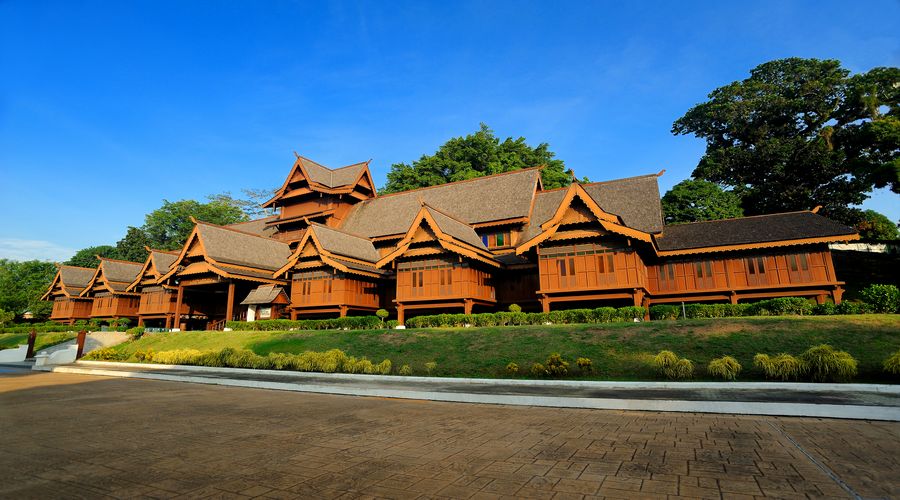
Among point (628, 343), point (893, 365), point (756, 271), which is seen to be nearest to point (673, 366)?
point (628, 343)

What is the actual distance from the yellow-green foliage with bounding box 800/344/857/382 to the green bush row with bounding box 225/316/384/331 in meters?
18.9

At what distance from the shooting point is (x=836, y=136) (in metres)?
42.0

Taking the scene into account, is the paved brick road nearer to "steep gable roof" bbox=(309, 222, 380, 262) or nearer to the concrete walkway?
the concrete walkway

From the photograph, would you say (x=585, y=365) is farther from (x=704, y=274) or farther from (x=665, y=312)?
(x=704, y=274)

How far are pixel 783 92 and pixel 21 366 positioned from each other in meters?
70.6

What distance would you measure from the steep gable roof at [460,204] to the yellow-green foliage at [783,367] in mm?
19147

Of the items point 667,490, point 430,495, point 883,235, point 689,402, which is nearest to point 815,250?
point 689,402

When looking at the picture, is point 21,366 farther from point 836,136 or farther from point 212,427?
point 836,136

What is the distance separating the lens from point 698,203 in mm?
35875

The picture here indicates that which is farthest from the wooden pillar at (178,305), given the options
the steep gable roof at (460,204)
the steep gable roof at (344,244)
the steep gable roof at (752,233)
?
the steep gable roof at (752,233)

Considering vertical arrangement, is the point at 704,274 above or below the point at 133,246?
below

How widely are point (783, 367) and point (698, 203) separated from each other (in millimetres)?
27925

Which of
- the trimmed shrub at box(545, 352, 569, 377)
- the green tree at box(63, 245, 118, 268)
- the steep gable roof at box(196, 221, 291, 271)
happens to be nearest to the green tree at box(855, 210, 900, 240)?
the trimmed shrub at box(545, 352, 569, 377)

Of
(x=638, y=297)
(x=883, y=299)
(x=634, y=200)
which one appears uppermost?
(x=634, y=200)
